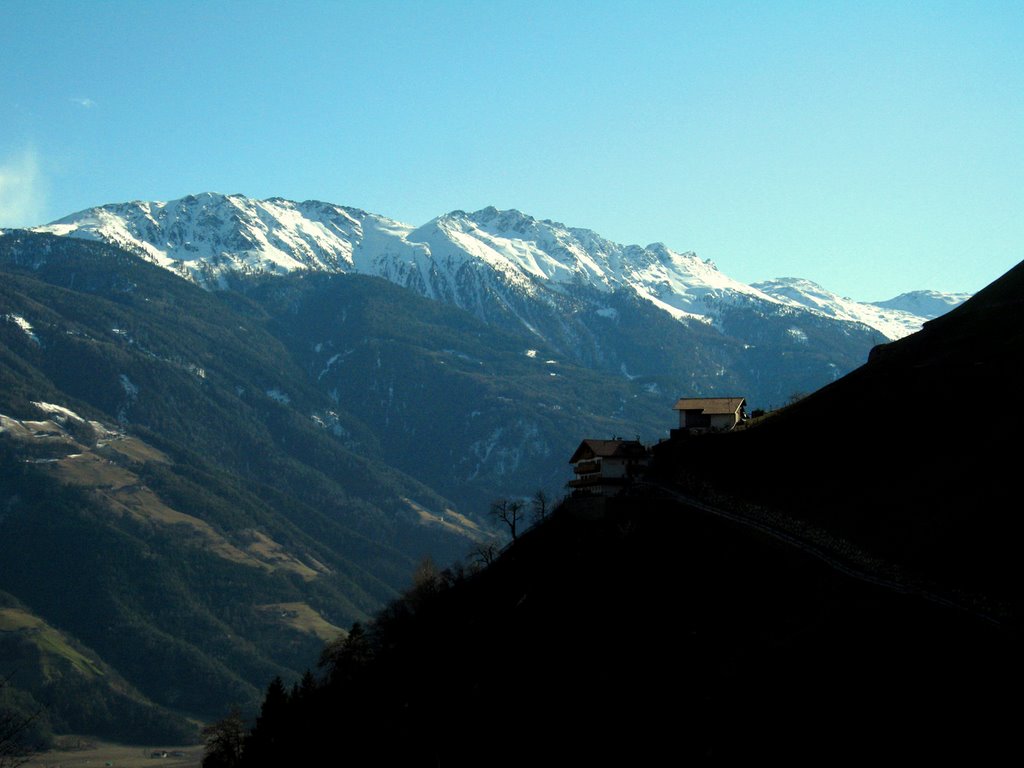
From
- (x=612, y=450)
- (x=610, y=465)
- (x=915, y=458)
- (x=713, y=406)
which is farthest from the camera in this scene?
(x=713, y=406)

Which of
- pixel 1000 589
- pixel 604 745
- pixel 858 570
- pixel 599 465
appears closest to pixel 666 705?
pixel 604 745

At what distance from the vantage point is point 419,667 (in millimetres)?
133500

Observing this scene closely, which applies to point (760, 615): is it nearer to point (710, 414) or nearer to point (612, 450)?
point (612, 450)

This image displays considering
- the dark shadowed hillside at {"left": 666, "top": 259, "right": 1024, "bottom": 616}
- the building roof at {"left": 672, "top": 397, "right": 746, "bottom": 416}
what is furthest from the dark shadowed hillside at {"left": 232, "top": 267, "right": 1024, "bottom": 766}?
the building roof at {"left": 672, "top": 397, "right": 746, "bottom": 416}

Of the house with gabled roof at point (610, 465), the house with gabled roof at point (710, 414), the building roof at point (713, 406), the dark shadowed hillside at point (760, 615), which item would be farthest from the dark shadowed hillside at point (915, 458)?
the building roof at point (713, 406)

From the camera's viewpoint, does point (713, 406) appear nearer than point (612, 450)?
No

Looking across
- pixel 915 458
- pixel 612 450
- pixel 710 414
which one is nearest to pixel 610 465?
pixel 612 450

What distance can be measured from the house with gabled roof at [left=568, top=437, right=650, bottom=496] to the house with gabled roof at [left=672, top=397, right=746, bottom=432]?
11.2 meters

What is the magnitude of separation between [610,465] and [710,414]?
745 inches

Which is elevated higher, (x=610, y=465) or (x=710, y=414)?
(x=710, y=414)

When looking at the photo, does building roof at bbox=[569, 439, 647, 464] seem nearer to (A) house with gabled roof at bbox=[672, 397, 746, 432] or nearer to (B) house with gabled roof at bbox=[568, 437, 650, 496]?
(B) house with gabled roof at bbox=[568, 437, 650, 496]

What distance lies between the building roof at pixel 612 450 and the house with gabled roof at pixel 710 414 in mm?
10185

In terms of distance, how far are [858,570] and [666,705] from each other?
20031 mm

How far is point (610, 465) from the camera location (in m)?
144
